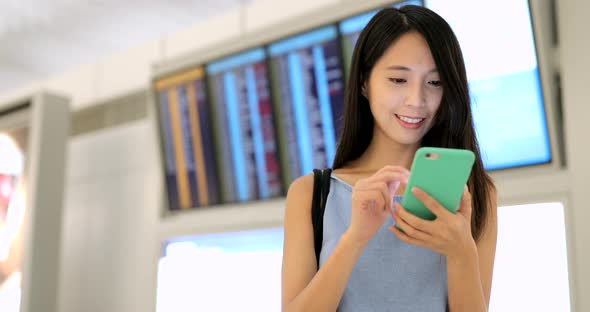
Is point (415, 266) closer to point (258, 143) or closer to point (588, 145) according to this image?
point (588, 145)

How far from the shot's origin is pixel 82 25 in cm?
355

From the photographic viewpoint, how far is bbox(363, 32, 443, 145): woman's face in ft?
3.16

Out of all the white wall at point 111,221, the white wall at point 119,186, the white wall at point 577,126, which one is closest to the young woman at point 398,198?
the white wall at point 577,126

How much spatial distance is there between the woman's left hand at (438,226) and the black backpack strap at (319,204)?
18 centimetres

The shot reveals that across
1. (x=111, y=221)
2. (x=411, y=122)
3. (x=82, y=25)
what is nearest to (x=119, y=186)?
(x=111, y=221)

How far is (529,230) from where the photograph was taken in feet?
5.67

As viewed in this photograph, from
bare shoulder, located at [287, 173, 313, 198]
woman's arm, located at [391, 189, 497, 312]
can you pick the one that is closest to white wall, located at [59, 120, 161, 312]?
bare shoulder, located at [287, 173, 313, 198]

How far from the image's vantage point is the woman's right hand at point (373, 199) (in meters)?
0.83

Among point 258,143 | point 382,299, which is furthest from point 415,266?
point 258,143

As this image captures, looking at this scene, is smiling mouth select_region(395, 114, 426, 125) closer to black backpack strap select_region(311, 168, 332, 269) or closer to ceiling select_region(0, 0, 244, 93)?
black backpack strap select_region(311, 168, 332, 269)

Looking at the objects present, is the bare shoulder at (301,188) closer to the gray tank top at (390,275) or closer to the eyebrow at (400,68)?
the gray tank top at (390,275)

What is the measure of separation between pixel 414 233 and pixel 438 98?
256mm

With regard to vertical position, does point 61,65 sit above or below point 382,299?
above

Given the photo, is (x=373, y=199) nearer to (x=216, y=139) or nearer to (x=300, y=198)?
(x=300, y=198)
